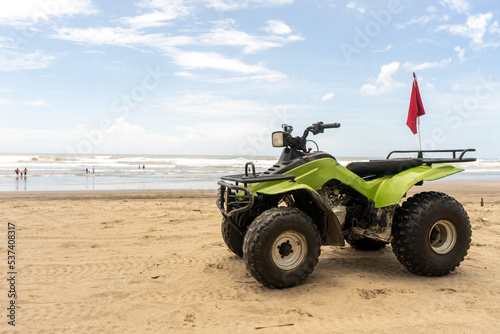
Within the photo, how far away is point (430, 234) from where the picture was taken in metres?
4.79

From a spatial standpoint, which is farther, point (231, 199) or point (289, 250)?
point (231, 199)

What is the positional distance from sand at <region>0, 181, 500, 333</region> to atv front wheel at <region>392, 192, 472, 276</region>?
0.66ft

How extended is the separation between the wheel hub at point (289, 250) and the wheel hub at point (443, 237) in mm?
1721

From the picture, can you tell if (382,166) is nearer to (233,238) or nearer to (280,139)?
(280,139)

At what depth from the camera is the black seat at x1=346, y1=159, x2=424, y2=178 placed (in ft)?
16.7

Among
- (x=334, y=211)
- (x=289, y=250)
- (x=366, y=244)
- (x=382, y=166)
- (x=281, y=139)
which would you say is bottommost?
(x=366, y=244)

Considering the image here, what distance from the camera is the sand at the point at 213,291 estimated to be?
345cm

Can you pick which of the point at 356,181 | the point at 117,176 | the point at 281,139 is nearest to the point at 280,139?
the point at 281,139

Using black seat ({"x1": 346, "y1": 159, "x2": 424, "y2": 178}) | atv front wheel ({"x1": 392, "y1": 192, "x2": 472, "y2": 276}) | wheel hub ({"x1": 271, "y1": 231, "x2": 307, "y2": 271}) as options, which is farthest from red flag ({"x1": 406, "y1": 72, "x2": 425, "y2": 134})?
Result: wheel hub ({"x1": 271, "y1": 231, "x2": 307, "y2": 271})

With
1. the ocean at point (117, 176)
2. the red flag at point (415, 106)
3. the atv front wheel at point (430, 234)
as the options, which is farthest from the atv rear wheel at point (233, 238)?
the ocean at point (117, 176)

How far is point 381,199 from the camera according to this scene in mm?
4738

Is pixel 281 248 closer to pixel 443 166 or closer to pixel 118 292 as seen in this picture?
pixel 118 292

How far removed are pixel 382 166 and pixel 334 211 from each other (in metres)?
1.05

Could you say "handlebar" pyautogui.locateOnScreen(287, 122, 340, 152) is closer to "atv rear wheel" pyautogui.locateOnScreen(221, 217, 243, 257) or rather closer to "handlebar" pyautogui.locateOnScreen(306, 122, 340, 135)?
"handlebar" pyautogui.locateOnScreen(306, 122, 340, 135)
